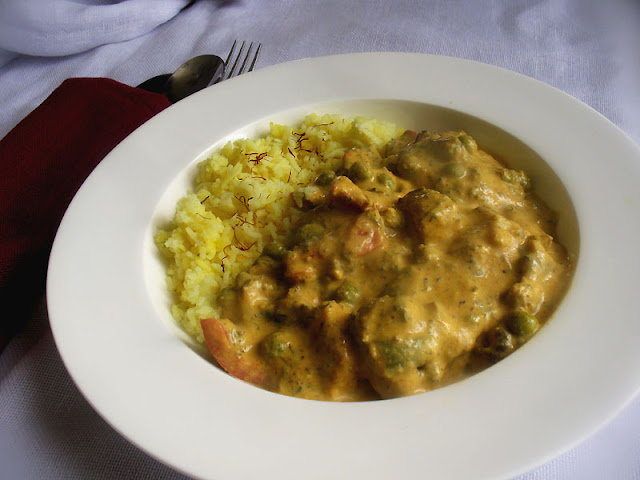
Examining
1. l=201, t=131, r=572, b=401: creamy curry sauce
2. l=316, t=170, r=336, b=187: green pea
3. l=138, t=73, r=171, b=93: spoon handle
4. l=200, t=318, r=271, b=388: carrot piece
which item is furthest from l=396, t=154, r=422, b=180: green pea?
l=138, t=73, r=171, b=93: spoon handle

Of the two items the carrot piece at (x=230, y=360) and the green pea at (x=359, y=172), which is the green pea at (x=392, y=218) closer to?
the green pea at (x=359, y=172)

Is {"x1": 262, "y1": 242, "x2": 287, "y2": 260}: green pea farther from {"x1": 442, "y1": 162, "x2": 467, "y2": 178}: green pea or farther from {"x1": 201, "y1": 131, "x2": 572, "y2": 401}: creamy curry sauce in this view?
{"x1": 442, "y1": 162, "x2": 467, "y2": 178}: green pea

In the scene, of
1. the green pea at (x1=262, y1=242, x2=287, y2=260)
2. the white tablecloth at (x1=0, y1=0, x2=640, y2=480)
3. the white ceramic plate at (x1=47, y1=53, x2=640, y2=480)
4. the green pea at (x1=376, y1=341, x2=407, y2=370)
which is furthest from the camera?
the white tablecloth at (x1=0, y1=0, x2=640, y2=480)

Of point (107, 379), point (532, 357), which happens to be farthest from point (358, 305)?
point (107, 379)

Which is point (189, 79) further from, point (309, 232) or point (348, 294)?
point (348, 294)

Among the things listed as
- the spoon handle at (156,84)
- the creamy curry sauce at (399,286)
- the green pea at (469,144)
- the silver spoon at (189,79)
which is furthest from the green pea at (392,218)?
the spoon handle at (156,84)

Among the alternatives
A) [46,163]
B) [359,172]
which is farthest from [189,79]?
[359,172]
